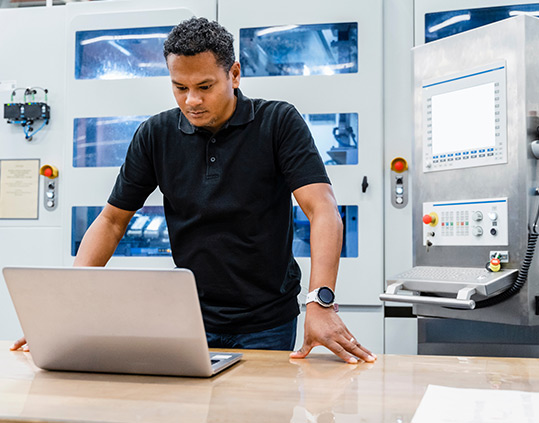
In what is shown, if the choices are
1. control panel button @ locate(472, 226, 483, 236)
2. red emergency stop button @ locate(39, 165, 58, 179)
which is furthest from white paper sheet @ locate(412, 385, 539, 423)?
red emergency stop button @ locate(39, 165, 58, 179)

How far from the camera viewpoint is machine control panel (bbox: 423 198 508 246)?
84.2 inches

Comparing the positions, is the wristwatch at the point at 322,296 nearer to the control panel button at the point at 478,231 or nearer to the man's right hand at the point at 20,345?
the man's right hand at the point at 20,345

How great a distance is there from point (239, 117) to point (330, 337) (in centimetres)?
71

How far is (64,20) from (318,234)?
83.8 inches

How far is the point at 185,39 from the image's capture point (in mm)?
1495

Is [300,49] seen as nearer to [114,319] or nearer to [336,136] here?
[336,136]

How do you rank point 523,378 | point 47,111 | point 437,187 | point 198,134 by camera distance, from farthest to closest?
point 47,111
point 437,187
point 198,134
point 523,378

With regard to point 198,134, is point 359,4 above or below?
above

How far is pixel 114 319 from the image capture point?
3.36ft

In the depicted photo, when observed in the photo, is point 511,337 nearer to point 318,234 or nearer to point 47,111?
point 318,234

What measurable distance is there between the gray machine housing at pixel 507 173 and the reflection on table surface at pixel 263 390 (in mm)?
947

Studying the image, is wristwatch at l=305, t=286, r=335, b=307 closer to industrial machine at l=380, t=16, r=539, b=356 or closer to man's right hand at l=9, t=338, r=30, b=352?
man's right hand at l=9, t=338, r=30, b=352

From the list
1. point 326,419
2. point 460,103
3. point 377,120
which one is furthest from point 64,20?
point 326,419

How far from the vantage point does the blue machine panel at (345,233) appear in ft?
8.64
